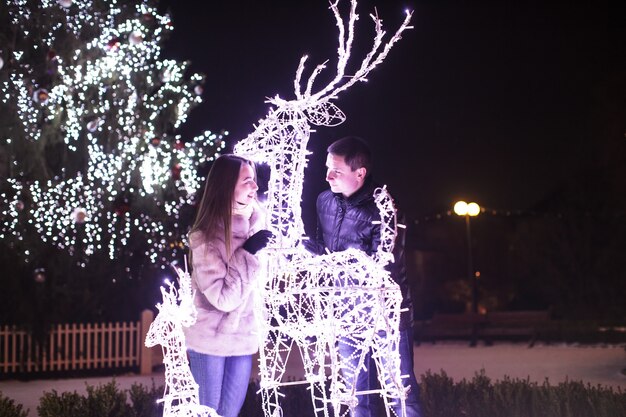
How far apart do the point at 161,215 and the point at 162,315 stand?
9.97 meters

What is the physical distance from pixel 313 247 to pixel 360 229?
349mm

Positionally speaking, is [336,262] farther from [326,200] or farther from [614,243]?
[614,243]

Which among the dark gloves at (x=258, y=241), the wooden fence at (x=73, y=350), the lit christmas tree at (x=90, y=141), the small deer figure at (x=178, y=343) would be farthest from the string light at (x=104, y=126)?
the dark gloves at (x=258, y=241)

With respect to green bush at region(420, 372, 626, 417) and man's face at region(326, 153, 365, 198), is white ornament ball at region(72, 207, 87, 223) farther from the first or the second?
man's face at region(326, 153, 365, 198)

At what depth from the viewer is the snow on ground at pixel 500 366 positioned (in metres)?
11.3

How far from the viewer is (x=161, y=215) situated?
14.0 m

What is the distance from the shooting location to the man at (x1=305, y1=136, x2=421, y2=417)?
15.7ft

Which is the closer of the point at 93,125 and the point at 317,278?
the point at 317,278

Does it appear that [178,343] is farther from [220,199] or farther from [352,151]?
[352,151]

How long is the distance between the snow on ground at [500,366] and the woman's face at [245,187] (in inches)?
205

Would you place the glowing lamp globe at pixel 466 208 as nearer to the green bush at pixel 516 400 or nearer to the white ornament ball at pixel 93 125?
the white ornament ball at pixel 93 125

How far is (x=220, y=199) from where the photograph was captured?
4293 millimetres

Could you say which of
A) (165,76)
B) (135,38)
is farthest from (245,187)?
(165,76)

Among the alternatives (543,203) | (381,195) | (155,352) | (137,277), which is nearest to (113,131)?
(137,277)
